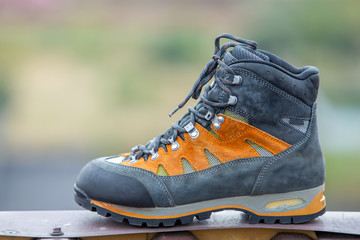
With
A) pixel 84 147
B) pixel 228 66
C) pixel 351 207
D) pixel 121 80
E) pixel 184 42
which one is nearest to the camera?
pixel 228 66

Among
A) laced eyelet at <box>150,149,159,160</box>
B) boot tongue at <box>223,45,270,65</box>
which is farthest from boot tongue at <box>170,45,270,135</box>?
laced eyelet at <box>150,149,159,160</box>

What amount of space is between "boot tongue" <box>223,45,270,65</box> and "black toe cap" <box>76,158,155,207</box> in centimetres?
44

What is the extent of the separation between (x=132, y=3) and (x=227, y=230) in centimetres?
675

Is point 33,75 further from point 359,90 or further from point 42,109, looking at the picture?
point 359,90

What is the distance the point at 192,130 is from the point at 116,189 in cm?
28

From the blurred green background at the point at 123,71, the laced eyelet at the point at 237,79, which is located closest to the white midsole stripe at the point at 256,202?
the laced eyelet at the point at 237,79

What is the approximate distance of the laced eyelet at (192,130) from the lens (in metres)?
1.41

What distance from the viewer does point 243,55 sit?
1.38 metres

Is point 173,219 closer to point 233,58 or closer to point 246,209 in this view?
point 246,209

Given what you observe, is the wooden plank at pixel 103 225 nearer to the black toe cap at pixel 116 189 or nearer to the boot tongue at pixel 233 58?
the black toe cap at pixel 116 189

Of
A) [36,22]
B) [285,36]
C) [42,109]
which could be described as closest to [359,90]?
[285,36]

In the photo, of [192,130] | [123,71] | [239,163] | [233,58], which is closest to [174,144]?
[192,130]

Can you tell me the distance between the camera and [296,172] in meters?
1.39

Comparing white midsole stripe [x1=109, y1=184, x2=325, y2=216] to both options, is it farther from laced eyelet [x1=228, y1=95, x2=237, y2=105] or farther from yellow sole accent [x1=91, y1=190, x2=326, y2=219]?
laced eyelet [x1=228, y1=95, x2=237, y2=105]
